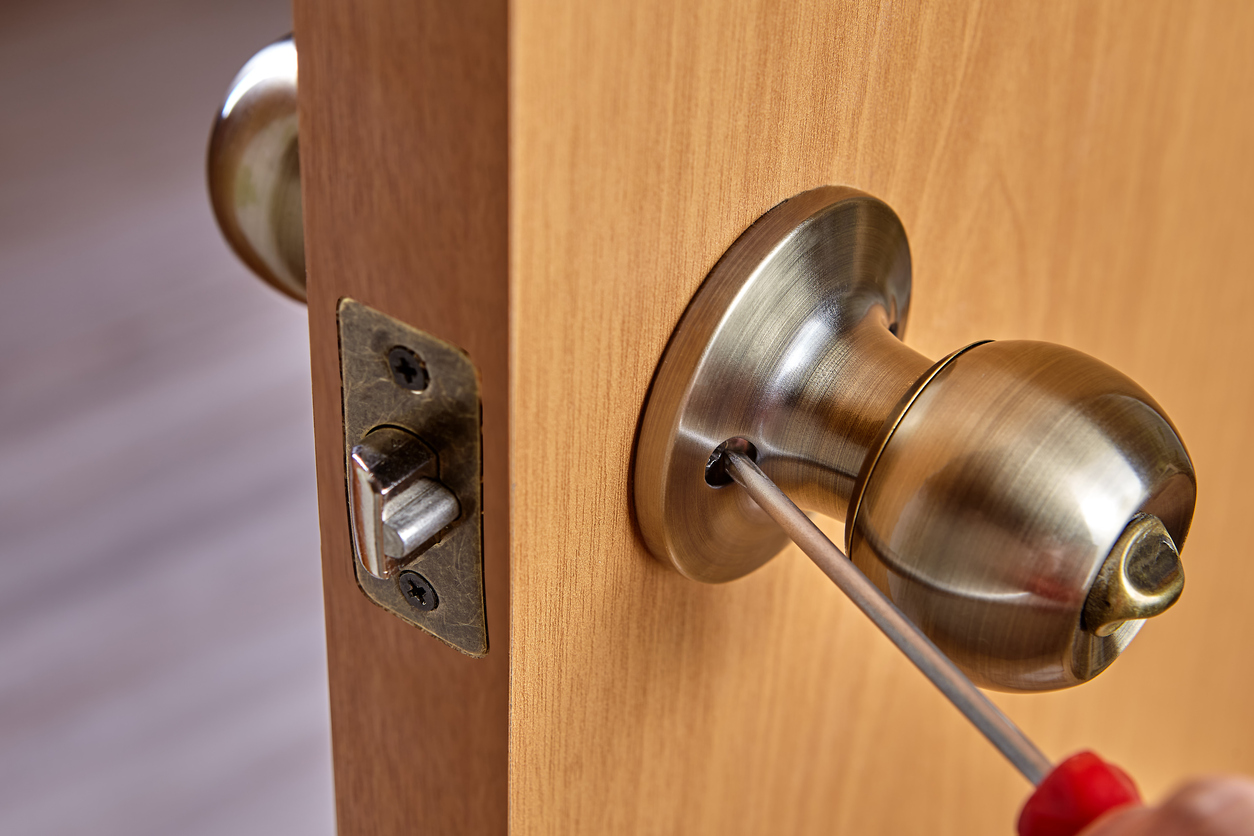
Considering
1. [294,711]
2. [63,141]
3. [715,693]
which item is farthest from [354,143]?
[63,141]

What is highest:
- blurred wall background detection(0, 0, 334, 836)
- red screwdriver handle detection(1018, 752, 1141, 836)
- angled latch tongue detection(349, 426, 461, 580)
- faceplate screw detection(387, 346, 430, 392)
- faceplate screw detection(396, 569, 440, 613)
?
faceplate screw detection(387, 346, 430, 392)

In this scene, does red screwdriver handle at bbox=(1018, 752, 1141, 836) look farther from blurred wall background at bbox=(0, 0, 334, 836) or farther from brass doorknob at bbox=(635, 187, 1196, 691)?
blurred wall background at bbox=(0, 0, 334, 836)

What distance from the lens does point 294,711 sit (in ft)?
2.37

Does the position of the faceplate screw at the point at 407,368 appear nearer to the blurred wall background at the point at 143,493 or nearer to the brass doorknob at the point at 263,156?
the brass doorknob at the point at 263,156

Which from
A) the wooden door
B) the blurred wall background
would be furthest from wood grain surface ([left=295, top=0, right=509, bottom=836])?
the blurred wall background

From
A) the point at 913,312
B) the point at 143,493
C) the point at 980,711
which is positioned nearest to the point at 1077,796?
the point at 980,711

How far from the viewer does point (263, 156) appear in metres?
0.26

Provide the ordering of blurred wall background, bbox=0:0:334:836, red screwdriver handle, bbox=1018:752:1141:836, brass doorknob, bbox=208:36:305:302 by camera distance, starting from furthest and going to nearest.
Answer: blurred wall background, bbox=0:0:334:836 < brass doorknob, bbox=208:36:305:302 < red screwdriver handle, bbox=1018:752:1141:836

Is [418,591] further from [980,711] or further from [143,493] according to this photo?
[143,493]

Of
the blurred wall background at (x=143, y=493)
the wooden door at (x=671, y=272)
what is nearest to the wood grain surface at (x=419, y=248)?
the wooden door at (x=671, y=272)

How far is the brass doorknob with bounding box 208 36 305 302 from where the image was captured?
259 mm

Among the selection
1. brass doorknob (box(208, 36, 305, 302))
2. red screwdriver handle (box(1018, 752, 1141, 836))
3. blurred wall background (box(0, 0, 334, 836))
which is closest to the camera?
red screwdriver handle (box(1018, 752, 1141, 836))

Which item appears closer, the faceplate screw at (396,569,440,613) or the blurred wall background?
the faceplate screw at (396,569,440,613)

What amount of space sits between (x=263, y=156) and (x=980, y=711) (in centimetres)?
18
